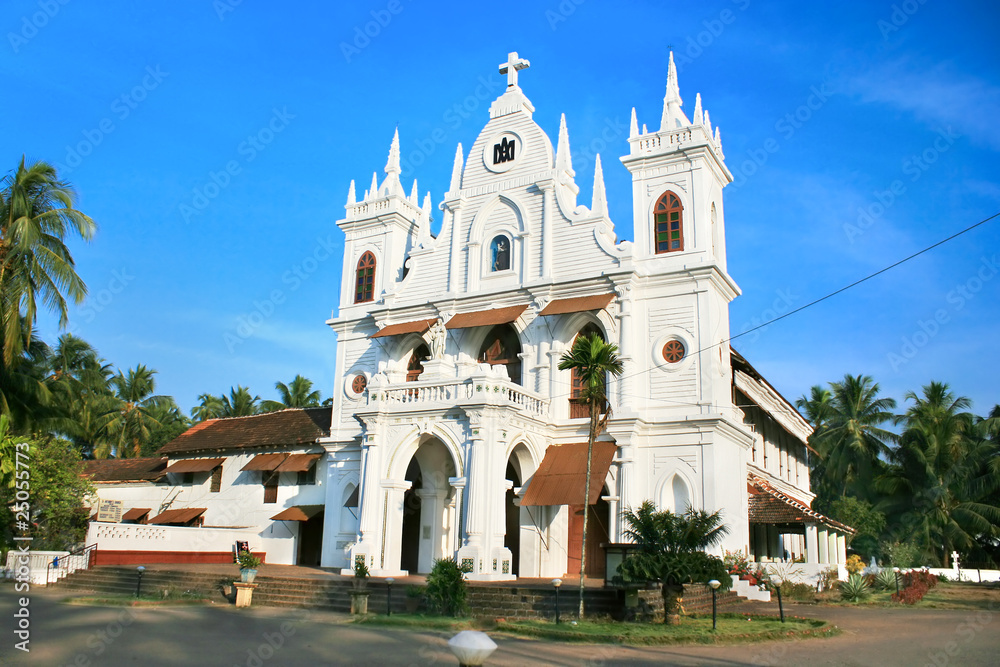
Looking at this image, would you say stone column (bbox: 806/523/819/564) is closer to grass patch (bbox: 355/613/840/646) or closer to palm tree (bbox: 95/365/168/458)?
grass patch (bbox: 355/613/840/646)

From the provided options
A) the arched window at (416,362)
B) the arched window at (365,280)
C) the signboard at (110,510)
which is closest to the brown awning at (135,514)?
the signboard at (110,510)

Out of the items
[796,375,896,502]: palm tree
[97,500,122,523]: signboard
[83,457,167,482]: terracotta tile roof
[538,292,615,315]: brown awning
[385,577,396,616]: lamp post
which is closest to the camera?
[385,577,396,616]: lamp post

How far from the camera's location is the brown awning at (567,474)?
73.2 feet

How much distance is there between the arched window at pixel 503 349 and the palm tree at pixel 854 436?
25.7 metres

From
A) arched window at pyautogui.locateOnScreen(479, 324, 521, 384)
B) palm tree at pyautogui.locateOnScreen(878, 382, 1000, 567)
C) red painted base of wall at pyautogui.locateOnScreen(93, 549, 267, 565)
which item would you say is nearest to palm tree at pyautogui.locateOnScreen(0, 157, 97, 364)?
red painted base of wall at pyautogui.locateOnScreen(93, 549, 267, 565)

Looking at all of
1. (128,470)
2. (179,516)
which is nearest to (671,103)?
(179,516)

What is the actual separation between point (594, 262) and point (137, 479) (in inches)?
915

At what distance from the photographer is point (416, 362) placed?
95.1 feet

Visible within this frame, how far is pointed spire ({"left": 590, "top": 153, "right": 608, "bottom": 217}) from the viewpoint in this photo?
26.3 m

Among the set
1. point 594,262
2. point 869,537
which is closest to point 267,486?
point 594,262

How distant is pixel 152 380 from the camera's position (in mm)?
59156

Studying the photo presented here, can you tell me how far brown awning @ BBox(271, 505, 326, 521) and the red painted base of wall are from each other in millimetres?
2044

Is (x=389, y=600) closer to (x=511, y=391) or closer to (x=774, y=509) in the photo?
(x=511, y=391)

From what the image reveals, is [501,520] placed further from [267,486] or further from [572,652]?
[267,486]
